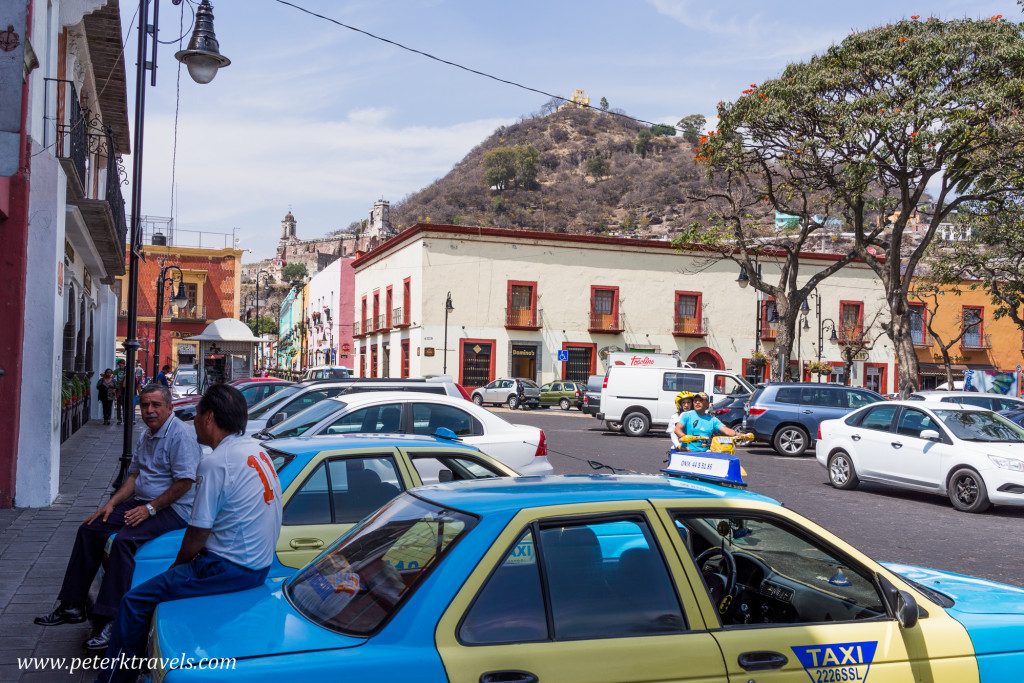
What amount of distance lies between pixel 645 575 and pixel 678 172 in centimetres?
10243

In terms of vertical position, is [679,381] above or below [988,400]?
above

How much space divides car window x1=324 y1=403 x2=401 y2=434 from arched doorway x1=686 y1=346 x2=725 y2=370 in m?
41.3

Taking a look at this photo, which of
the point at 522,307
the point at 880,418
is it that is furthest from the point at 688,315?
the point at 880,418

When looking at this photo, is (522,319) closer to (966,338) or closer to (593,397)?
(593,397)

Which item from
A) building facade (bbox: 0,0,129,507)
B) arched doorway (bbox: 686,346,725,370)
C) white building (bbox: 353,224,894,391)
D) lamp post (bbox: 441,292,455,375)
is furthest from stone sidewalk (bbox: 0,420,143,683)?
arched doorway (bbox: 686,346,725,370)

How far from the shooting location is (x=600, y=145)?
11831 cm

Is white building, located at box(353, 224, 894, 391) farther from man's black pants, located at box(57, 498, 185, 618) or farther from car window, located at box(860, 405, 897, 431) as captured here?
man's black pants, located at box(57, 498, 185, 618)

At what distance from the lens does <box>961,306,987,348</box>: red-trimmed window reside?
51406 mm

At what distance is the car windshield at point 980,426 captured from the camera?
1263 centimetres

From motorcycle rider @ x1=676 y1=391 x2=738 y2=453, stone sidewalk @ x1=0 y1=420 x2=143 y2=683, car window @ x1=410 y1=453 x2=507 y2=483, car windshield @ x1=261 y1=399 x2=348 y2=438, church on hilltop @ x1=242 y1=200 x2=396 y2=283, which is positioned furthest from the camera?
church on hilltop @ x1=242 y1=200 x2=396 y2=283

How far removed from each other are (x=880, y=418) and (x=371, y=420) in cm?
870

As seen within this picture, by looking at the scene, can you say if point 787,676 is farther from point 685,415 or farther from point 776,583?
point 685,415

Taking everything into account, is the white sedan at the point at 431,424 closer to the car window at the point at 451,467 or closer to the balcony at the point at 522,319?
the car window at the point at 451,467

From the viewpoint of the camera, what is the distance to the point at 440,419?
930 centimetres
